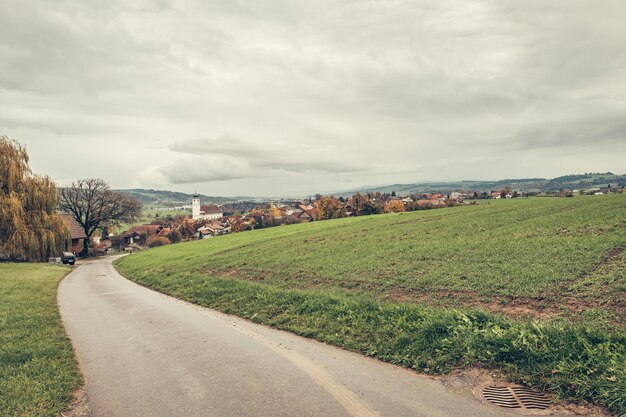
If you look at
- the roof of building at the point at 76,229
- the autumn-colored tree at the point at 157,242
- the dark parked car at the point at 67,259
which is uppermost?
the roof of building at the point at 76,229

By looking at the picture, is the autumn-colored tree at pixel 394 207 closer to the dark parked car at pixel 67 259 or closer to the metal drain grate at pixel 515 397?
the dark parked car at pixel 67 259

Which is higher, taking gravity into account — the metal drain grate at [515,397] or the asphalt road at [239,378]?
the metal drain grate at [515,397]

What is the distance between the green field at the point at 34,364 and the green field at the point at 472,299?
17.8ft

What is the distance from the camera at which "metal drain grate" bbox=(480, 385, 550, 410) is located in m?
5.65

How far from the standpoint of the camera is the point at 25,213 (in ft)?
117

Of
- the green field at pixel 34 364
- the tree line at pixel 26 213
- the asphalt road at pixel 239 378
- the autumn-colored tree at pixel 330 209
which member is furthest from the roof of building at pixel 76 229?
the asphalt road at pixel 239 378

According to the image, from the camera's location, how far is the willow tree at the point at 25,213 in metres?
34.1

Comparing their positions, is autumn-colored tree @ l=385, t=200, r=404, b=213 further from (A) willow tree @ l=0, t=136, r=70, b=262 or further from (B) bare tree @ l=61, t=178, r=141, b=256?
(A) willow tree @ l=0, t=136, r=70, b=262

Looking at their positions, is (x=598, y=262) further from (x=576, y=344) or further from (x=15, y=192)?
(x=15, y=192)

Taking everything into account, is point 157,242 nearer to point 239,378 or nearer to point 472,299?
point 472,299

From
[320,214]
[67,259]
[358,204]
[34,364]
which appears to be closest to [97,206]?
[67,259]

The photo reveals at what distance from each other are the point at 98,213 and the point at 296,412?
78.4 meters

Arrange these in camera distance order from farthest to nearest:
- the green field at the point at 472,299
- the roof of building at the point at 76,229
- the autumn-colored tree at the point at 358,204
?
1. the autumn-colored tree at the point at 358,204
2. the roof of building at the point at 76,229
3. the green field at the point at 472,299

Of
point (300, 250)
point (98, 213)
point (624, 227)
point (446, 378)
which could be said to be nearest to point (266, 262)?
point (300, 250)
